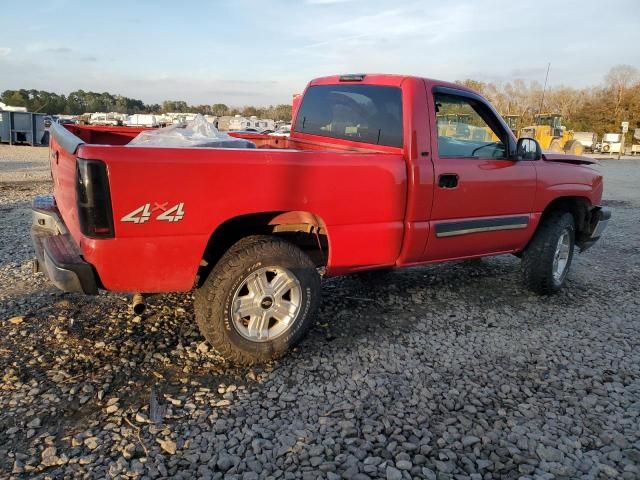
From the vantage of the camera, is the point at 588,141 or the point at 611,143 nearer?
the point at 588,141

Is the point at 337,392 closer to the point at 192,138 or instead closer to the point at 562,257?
the point at 192,138

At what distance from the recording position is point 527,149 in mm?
4383

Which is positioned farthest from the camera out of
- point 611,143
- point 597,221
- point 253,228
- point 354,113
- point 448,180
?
point 611,143

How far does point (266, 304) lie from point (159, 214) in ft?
3.05

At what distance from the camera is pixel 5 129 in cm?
2684

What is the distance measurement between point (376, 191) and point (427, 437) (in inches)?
63.8

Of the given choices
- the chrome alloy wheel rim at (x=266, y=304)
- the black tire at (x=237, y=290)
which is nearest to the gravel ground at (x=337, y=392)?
the black tire at (x=237, y=290)

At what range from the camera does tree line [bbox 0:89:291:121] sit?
68113mm

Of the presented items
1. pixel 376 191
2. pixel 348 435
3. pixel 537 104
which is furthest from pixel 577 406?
pixel 537 104

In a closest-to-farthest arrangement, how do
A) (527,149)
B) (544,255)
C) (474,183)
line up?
(474,183) < (527,149) < (544,255)

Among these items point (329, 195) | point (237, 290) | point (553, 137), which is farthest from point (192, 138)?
point (553, 137)

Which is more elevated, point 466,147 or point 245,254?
point 466,147

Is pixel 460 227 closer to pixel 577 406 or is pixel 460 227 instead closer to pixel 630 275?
pixel 577 406

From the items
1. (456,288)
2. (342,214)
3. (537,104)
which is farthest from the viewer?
(537,104)
